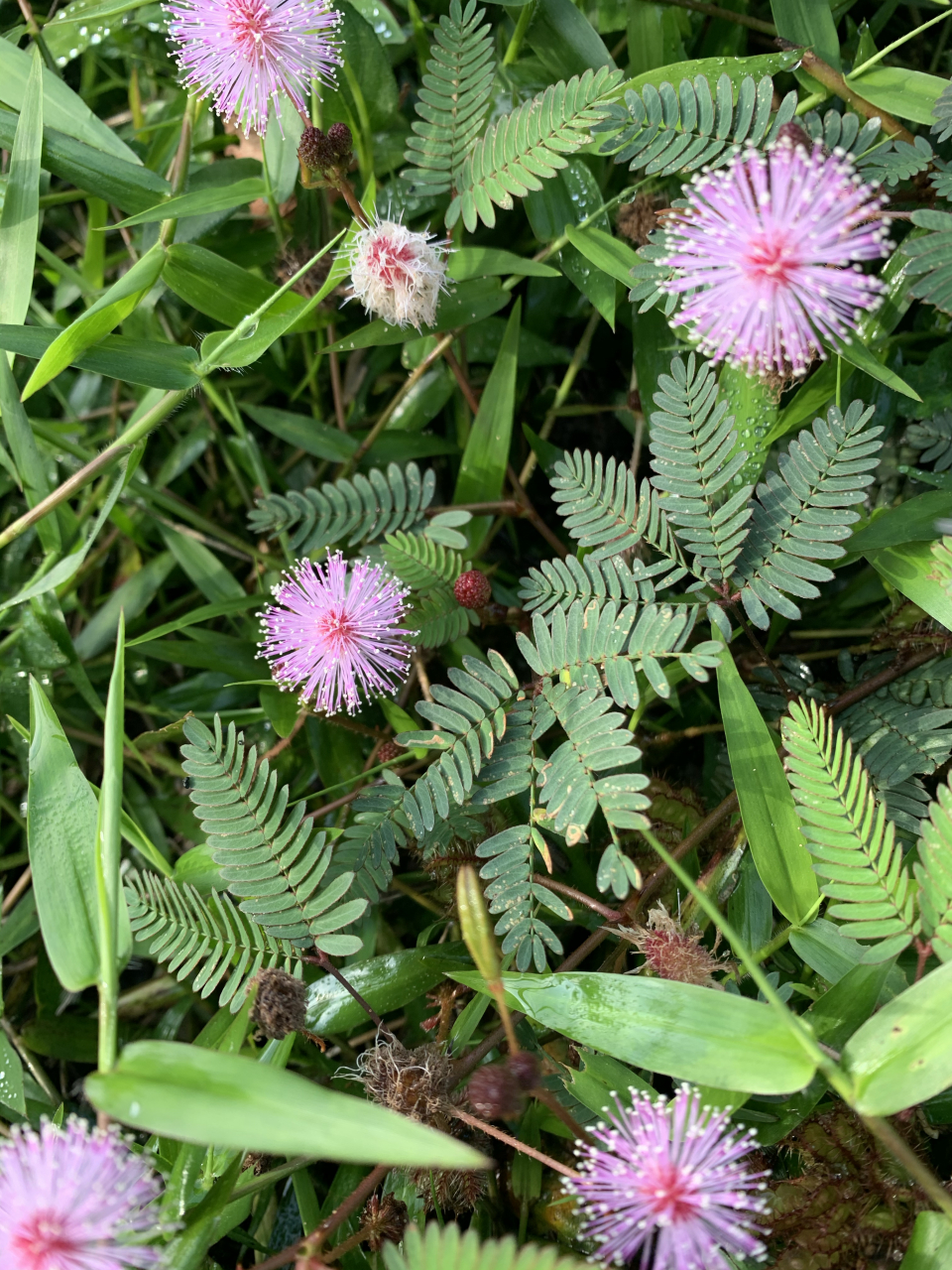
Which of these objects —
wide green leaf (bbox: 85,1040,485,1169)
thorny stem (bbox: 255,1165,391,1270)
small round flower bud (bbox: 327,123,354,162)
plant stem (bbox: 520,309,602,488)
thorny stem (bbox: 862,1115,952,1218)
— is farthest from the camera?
plant stem (bbox: 520,309,602,488)

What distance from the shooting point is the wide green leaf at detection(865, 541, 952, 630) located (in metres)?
1.34

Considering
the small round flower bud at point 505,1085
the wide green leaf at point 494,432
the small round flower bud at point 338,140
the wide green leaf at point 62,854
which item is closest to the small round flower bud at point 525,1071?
the small round flower bud at point 505,1085

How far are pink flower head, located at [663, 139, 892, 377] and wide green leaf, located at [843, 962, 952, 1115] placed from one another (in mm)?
734

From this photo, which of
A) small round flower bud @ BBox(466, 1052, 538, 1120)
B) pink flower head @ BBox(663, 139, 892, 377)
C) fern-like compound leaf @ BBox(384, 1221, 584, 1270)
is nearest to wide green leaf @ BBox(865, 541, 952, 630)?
pink flower head @ BBox(663, 139, 892, 377)

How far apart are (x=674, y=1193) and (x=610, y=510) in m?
0.86

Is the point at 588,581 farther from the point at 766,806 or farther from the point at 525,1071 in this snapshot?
the point at 525,1071

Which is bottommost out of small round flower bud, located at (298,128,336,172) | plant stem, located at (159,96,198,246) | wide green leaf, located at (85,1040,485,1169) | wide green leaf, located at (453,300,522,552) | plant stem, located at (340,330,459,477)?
wide green leaf, located at (85,1040,485,1169)

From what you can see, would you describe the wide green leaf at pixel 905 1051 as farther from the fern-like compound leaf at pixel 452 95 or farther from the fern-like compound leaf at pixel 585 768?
the fern-like compound leaf at pixel 452 95

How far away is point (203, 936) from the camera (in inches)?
54.5

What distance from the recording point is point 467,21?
4.95ft

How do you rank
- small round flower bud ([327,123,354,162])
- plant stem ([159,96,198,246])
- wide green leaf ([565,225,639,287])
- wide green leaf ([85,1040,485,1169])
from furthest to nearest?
plant stem ([159,96,198,246]) → wide green leaf ([565,225,639,287]) → small round flower bud ([327,123,354,162]) → wide green leaf ([85,1040,485,1169])

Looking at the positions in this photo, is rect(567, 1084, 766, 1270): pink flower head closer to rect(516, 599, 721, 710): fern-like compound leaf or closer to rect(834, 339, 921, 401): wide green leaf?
rect(516, 599, 721, 710): fern-like compound leaf

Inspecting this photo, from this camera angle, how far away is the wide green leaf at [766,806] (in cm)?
130

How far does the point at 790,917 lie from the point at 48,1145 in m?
0.92
